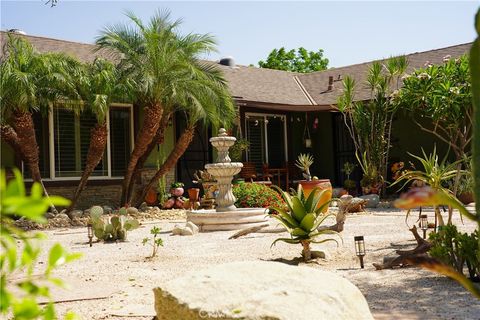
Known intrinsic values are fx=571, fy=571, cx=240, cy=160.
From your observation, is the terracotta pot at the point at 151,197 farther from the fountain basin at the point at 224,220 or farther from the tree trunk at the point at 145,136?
the fountain basin at the point at 224,220

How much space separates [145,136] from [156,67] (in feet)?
5.83

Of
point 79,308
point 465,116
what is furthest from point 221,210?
point 465,116

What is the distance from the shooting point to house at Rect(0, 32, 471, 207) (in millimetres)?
15336

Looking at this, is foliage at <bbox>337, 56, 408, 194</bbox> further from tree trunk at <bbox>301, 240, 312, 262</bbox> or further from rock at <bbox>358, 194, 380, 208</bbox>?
tree trunk at <bbox>301, 240, 312, 262</bbox>

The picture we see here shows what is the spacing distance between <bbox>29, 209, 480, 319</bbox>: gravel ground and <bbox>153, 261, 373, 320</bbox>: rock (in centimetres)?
96

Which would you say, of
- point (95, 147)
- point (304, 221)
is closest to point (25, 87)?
point (95, 147)

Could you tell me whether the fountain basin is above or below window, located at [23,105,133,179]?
below

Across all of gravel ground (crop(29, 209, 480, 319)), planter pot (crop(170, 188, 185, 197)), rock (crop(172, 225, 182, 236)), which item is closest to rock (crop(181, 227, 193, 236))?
rock (crop(172, 225, 182, 236))

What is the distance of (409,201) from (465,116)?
15.2 m

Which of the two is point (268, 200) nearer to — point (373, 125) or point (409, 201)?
point (373, 125)

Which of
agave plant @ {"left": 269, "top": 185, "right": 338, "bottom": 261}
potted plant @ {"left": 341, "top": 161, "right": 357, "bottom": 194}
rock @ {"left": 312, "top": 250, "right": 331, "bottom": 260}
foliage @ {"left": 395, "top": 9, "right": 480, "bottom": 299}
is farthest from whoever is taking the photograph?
potted plant @ {"left": 341, "top": 161, "right": 357, "bottom": 194}

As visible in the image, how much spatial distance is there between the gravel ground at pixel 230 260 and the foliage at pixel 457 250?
0.22m

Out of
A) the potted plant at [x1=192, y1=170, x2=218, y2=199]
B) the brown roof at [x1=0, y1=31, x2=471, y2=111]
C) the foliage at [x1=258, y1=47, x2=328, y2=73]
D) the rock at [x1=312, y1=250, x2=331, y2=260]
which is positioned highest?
the foliage at [x1=258, y1=47, x2=328, y2=73]

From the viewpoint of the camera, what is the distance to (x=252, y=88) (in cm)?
1998
